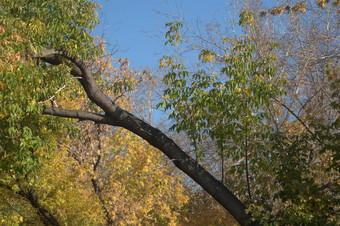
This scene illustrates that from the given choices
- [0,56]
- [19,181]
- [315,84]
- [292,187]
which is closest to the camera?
[0,56]

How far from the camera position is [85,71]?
10.1 m

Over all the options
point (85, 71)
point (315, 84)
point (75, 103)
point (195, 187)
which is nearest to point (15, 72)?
point (85, 71)

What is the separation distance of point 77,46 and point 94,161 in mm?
7084

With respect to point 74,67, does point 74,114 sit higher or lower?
lower

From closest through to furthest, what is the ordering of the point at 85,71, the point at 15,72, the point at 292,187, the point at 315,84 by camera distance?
the point at 15,72 < the point at 292,187 < the point at 85,71 < the point at 315,84

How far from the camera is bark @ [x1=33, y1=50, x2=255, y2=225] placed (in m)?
9.70

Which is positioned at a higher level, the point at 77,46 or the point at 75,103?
the point at 75,103

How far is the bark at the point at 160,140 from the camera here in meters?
9.70

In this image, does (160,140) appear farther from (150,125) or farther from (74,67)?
(74,67)

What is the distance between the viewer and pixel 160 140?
385 inches

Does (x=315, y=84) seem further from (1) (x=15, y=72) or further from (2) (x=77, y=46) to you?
(1) (x=15, y=72)

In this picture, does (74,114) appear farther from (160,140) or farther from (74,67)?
(160,140)

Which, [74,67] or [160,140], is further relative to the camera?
[74,67]

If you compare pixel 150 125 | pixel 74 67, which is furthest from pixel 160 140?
pixel 74 67
